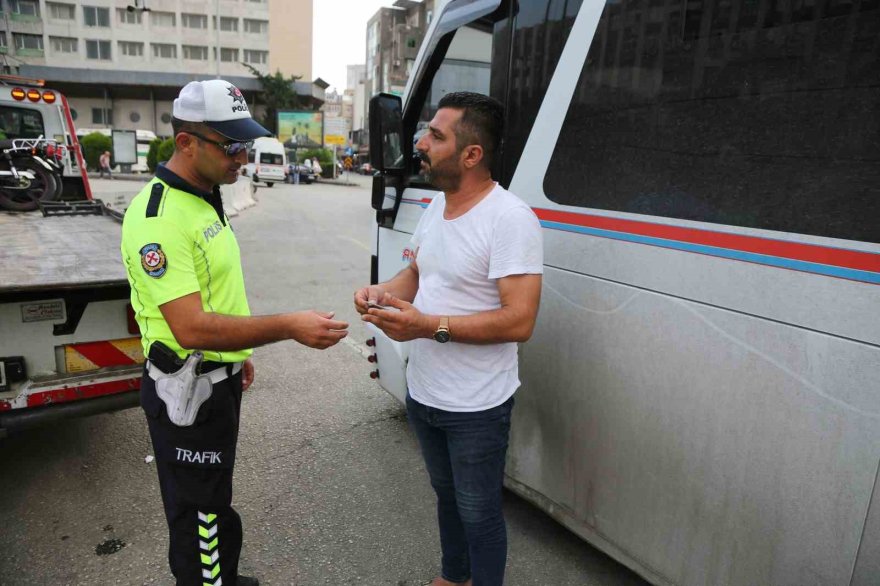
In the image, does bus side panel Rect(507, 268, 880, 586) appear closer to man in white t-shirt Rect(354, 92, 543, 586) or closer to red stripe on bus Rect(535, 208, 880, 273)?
red stripe on bus Rect(535, 208, 880, 273)

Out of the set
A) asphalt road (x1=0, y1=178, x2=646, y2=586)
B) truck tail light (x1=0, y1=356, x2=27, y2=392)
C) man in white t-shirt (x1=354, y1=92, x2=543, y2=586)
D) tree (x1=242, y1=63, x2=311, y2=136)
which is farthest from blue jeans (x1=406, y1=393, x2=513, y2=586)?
tree (x1=242, y1=63, x2=311, y2=136)

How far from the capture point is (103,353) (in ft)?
10.7

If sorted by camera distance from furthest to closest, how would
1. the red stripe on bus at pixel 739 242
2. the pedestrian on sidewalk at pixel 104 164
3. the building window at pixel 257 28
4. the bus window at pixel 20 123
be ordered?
the building window at pixel 257 28 → the pedestrian on sidewalk at pixel 104 164 → the bus window at pixel 20 123 → the red stripe on bus at pixel 739 242

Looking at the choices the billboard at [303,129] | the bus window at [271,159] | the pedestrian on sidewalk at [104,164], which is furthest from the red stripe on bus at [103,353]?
the billboard at [303,129]

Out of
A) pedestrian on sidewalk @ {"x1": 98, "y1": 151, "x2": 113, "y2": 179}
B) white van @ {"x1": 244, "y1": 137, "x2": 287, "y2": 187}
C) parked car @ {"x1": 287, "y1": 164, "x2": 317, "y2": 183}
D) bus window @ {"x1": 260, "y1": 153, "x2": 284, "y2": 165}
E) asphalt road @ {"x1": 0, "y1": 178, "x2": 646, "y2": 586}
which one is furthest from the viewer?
parked car @ {"x1": 287, "y1": 164, "x2": 317, "y2": 183}

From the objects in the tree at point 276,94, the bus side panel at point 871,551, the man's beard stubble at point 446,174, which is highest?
the tree at point 276,94

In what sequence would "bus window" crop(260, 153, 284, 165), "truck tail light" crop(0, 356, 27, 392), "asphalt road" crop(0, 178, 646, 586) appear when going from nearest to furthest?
"asphalt road" crop(0, 178, 646, 586) < "truck tail light" crop(0, 356, 27, 392) < "bus window" crop(260, 153, 284, 165)

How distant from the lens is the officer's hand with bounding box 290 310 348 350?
195 centimetres

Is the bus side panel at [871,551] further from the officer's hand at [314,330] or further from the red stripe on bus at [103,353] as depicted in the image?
the red stripe on bus at [103,353]

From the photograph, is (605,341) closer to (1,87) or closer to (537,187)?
(537,187)

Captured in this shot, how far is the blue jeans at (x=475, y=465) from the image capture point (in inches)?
82.1

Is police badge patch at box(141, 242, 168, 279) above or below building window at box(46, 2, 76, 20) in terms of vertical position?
below

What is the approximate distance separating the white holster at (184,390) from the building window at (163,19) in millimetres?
69627

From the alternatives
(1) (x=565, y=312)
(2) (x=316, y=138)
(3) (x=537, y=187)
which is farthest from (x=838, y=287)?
(2) (x=316, y=138)
